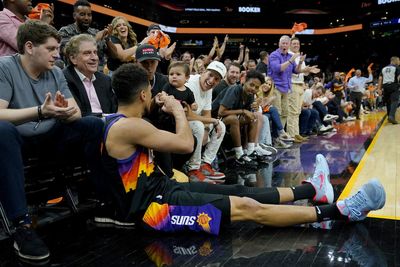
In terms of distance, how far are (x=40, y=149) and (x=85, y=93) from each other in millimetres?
720

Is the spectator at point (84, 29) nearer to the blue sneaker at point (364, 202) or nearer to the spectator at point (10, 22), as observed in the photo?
the spectator at point (10, 22)

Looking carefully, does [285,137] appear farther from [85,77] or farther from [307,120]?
[85,77]

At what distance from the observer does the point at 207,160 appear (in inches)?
181

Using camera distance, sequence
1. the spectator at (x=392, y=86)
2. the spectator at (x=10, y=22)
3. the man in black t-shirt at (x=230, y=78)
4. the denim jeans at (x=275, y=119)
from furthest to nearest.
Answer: the spectator at (x=392, y=86), the denim jeans at (x=275, y=119), the man in black t-shirt at (x=230, y=78), the spectator at (x=10, y=22)

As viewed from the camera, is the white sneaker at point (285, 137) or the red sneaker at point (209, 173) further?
the white sneaker at point (285, 137)

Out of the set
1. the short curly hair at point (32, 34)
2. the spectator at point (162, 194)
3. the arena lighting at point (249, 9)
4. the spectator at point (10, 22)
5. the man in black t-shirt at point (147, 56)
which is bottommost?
the spectator at point (162, 194)

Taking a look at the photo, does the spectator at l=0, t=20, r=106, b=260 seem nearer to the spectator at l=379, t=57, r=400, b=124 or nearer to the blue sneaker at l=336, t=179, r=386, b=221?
the blue sneaker at l=336, t=179, r=386, b=221

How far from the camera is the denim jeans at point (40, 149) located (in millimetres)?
2188

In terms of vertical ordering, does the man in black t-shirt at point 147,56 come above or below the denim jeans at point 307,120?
above

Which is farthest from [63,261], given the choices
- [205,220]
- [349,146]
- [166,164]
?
[349,146]

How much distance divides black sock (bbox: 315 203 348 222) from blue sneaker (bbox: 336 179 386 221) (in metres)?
→ 0.03

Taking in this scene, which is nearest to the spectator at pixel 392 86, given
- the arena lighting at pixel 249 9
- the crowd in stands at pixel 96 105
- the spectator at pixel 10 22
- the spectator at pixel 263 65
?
the spectator at pixel 263 65

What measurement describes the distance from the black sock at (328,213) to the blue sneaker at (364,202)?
0.03 metres

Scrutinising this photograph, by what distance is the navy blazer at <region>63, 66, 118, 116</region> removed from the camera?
320 cm
